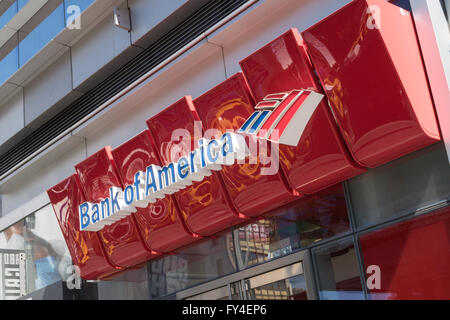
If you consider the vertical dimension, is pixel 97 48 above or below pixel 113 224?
above

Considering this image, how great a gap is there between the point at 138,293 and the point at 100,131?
3604mm

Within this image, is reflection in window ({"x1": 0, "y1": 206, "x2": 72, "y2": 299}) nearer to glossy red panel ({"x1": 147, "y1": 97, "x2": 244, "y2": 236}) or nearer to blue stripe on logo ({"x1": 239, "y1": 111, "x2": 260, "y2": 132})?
glossy red panel ({"x1": 147, "y1": 97, "x2": 244, "y2": 236})

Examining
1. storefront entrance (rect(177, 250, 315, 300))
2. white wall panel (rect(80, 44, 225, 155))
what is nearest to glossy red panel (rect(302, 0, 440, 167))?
storefront entrance (rect(177, 250, 315, 300))

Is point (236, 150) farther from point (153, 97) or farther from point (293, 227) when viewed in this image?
point (153, 97)

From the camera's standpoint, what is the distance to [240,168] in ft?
35.0

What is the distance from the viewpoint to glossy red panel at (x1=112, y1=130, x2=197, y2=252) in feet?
39.0

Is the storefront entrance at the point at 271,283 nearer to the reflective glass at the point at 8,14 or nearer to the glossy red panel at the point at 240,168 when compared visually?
the glossy red panel at the point at 240,168

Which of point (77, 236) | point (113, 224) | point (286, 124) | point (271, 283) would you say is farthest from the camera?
point (77, 236)

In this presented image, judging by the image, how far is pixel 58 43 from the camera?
15445 mm

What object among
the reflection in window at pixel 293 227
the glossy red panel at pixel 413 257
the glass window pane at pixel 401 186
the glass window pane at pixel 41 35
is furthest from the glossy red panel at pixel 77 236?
the glossy red panel at pixel 413 257

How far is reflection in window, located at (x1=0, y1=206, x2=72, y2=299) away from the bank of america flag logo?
7.30 meters

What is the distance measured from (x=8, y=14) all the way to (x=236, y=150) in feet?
32.5

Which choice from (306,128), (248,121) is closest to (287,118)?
(306,128)

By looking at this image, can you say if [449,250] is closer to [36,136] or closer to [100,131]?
[100,131]
